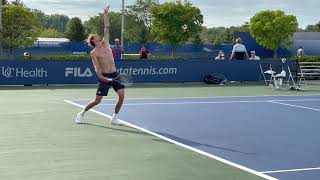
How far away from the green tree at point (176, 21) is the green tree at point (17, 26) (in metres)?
11.4

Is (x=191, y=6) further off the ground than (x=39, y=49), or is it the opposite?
(x=191, y=6)

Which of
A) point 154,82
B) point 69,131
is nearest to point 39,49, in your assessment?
point 154,82

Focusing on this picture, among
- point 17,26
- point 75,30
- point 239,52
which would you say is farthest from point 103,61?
point 75,30

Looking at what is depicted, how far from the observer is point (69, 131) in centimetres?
980

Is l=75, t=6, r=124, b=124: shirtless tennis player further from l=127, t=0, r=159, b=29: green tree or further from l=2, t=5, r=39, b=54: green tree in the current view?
l=127, t=0, r=159, b=29: green tree

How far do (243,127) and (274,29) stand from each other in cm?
3305

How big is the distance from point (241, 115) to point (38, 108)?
4880 mm

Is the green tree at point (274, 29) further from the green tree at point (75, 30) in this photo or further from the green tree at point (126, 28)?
the green tree at point (75, 30)

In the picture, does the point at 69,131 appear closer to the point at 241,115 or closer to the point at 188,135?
the point at 188,135

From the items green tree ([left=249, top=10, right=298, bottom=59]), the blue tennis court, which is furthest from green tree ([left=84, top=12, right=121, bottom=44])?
the blue tennis court

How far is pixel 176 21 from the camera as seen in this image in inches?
1788

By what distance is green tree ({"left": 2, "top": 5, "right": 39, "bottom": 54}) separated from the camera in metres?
37.8

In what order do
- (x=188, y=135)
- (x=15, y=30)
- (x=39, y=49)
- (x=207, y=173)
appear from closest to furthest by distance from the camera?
(x=207, y=173), (x=188, y=135), (x=15, y=30), (x=39, y=49)

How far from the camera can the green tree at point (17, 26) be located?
37.8 metres
